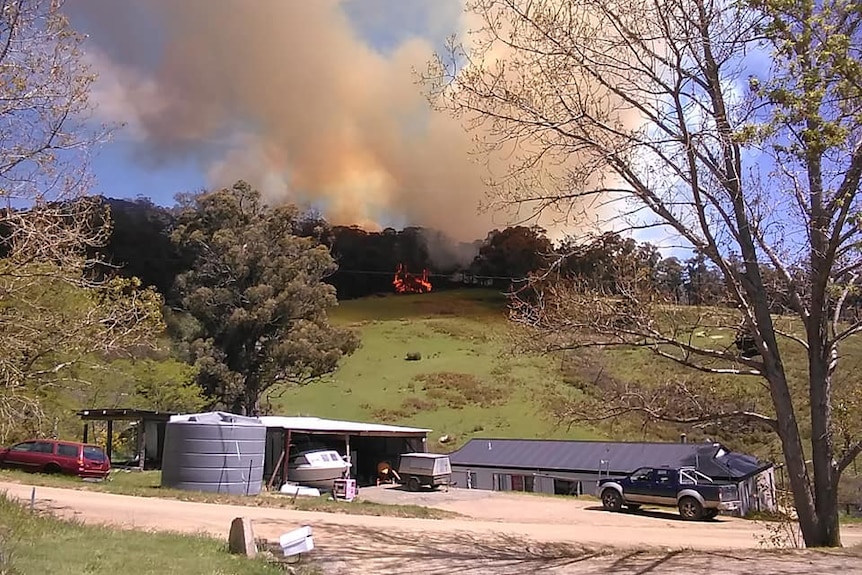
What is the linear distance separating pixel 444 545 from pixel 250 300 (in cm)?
3181

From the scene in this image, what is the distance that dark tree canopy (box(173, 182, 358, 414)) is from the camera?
41188 mm

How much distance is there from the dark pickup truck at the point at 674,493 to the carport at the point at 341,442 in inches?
368

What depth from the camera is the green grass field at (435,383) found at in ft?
155

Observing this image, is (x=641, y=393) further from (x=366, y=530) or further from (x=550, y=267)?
(x=366, y=530)

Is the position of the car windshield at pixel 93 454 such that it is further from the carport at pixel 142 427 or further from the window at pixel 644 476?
the window at pixel 644 476

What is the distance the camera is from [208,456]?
22688 mm

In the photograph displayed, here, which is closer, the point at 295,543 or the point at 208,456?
the point at 295,543

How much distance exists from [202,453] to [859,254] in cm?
1782

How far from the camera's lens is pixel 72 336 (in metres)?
12.5

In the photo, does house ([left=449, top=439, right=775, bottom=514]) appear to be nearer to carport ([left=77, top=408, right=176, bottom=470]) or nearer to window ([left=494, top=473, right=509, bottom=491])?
window ([left=494, top=473, right=509, bottom=491])

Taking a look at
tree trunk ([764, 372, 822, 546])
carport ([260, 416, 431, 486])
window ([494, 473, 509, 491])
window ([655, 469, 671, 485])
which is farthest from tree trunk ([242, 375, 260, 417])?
tree trunk ([764, 372, 822, 546])

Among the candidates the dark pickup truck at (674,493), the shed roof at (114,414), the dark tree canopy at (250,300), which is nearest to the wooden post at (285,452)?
the shed roof at (114,414)

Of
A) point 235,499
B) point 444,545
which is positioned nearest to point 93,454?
point 235,499

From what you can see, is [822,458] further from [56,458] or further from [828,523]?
[56,458]
